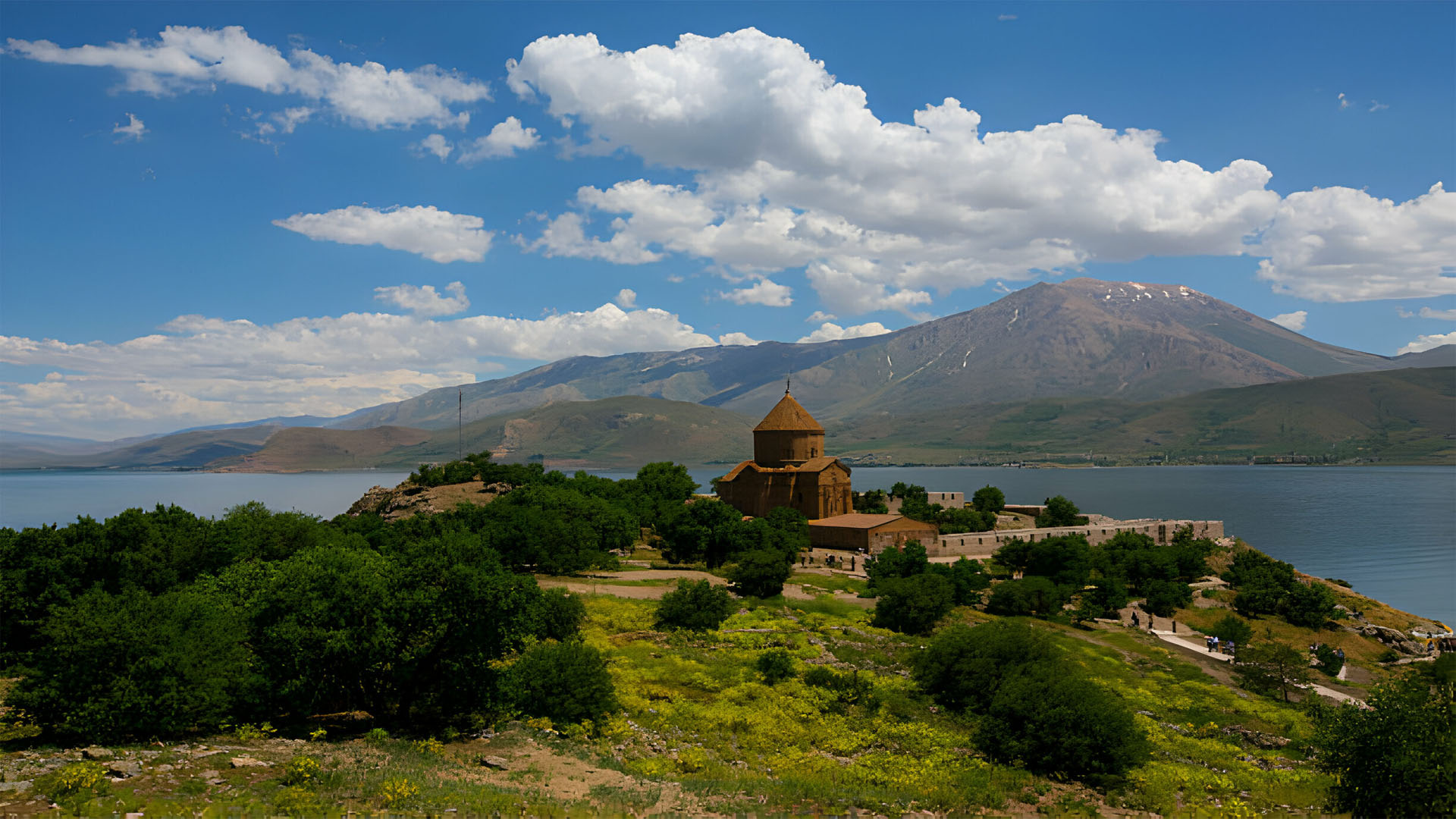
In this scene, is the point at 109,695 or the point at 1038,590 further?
the point at 1038,590

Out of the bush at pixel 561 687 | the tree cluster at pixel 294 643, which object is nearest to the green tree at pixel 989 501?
the tree cluster at pixel 294 643

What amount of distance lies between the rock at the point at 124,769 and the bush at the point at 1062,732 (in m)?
20.4

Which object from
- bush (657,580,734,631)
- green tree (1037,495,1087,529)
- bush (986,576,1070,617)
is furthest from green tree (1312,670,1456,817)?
green tree (1037,495,1087,529)

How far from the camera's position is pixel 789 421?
72.2 metres

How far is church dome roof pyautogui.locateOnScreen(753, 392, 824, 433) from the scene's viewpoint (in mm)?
71688

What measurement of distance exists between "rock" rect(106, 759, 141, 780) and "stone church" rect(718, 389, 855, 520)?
54.9m

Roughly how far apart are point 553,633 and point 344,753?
1215 cm

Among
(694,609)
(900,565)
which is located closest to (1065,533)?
(900,565)

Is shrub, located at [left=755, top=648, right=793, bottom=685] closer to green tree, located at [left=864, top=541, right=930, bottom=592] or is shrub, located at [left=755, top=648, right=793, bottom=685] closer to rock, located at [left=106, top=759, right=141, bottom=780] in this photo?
rock, located at [left=106, top=759, right=141, bottom=780]

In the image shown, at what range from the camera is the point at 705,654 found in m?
30.0

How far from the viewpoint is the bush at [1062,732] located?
20.5 metres

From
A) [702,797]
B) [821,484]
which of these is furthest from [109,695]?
[821,484]

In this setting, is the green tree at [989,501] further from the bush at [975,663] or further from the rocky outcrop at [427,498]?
the bush at [975,663]

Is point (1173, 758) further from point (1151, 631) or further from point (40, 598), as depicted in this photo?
point (40, 598)
